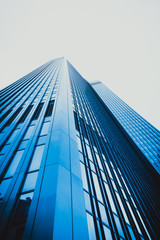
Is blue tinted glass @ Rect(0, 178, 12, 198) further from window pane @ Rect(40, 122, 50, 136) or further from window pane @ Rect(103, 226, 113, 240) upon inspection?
window pane @ Rect(103, 226, 113, 240)

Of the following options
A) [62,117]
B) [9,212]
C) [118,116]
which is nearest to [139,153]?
[118,116]

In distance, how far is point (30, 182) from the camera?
5742 millimetres

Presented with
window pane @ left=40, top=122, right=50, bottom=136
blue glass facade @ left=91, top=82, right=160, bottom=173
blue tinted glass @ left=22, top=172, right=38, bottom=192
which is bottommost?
blue tinted glass @ left=22, top=172, right=38, bottom=192

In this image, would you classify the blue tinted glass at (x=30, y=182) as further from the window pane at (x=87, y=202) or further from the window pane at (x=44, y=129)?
the window pane at (x=44, y=129)

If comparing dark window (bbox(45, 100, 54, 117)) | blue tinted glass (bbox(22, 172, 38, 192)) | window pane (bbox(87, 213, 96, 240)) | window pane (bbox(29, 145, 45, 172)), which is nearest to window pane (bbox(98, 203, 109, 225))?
window pane (bbox(87, 213, 96, 240))

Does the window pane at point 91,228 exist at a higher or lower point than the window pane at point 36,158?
lower

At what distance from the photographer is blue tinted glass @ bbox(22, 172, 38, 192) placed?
553cm

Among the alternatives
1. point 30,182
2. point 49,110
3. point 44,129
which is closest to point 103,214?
point 30,182

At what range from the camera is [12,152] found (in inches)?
315

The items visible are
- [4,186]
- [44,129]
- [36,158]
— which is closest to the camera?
[4,186]

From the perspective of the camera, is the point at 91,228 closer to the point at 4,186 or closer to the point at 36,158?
the point at 36,158

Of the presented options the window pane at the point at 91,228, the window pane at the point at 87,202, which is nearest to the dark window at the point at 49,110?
the window pane at the point at 87,202

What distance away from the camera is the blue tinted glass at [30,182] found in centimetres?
553

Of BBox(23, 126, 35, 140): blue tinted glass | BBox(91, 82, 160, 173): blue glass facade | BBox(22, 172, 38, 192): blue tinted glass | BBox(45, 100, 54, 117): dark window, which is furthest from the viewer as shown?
BBox(91, 82, 160, 173): blue glass facade
